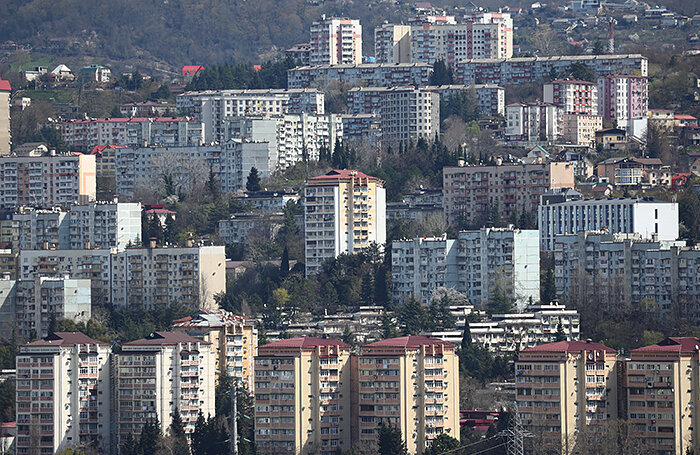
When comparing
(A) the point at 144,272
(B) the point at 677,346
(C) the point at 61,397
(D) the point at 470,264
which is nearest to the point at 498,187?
(D) the point at 470,264

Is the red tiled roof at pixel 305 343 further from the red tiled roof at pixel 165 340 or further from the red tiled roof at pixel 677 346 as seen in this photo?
the red tiled roof at pixel 677 346

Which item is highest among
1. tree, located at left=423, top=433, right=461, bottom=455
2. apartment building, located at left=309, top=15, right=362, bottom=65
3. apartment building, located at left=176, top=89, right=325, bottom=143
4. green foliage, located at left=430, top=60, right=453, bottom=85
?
apartment building, located at left=309, top=15, right=362, bottom=65

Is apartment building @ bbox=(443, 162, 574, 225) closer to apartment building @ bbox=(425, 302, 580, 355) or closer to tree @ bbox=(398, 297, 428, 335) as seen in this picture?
tree @ bbox=(398, 297, 428, 335)

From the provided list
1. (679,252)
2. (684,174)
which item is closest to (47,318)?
(679,252)

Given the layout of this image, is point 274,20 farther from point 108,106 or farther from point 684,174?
point 684,174

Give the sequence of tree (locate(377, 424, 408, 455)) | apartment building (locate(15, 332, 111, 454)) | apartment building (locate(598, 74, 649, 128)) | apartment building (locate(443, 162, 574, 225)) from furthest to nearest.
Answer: apartment building (locate(598, 74, 649, 128)) < apartment building (locate(443, 162, 574, 225)) < apartment building (locate(15, 332, 111, 454)) < tree (locate(377, 424, 408, 455))

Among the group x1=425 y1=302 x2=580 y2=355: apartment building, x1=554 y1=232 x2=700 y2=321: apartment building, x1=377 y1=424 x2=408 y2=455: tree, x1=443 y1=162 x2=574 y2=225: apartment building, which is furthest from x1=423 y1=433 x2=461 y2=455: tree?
x1=443 y1=162 x2=574 y2=225: apartment building

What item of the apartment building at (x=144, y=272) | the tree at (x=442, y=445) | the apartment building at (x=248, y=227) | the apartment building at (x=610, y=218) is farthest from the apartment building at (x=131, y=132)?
the tree at (x=442, y=445)
